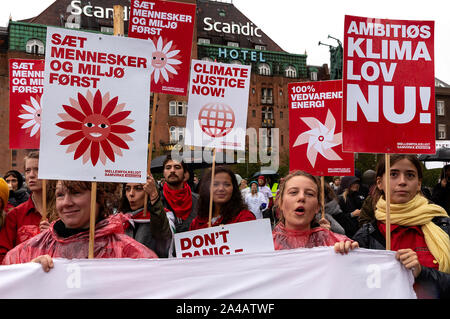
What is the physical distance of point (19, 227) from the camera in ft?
12.4

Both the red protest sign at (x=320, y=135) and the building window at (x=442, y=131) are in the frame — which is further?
the building window at (x=442, y=131)

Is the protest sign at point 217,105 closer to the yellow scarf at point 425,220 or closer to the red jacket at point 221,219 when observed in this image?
the red jacket at point 221,219

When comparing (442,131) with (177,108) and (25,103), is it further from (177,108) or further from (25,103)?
(25,103)

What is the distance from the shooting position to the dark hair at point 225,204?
448cm

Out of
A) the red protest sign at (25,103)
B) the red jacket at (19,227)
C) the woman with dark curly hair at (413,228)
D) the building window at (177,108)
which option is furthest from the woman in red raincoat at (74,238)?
the building window at (177,108)

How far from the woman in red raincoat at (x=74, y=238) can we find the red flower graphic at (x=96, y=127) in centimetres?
19

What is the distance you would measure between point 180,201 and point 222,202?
753mm

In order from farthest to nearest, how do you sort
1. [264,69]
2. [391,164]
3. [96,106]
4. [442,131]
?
1. [442,131]
2. [264,69]
3. [391,164]
4. [96,106]

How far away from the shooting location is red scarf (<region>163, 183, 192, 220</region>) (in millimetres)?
5137

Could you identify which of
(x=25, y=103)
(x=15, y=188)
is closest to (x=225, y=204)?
(x=25, y=103)

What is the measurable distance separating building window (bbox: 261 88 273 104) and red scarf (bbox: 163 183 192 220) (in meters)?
48.1

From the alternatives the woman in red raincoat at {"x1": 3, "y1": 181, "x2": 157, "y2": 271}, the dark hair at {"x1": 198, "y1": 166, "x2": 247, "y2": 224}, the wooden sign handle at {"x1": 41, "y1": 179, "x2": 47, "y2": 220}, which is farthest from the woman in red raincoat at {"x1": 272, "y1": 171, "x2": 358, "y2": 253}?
the wooden sign handle at {"x1": 41, "y1": 179, "x2": 47, "y2": 220}
